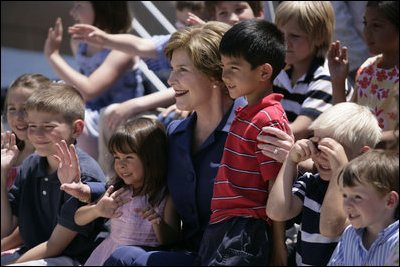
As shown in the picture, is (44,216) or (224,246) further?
(44,216)

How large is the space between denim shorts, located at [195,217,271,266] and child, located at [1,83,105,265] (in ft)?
2.82

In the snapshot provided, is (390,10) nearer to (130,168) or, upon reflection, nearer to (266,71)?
(266,71)

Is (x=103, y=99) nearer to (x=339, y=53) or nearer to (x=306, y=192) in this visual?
(x=339, y=53)

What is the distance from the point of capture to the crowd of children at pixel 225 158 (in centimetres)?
264

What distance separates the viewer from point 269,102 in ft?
9.53

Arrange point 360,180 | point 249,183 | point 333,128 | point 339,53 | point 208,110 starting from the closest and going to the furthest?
point 360,180 < point 333,128 < point 249,183 < point 208,110 < point 339,53

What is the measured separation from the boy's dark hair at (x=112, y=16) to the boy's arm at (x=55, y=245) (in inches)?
70.3

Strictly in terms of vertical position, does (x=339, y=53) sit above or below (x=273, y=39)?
below

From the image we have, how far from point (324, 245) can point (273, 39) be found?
0.83 m

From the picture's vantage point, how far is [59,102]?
362 cm

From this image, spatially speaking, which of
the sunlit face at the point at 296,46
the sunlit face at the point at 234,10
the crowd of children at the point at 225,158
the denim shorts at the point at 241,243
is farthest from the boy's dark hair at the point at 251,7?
the denim shorts at the point at 241,243

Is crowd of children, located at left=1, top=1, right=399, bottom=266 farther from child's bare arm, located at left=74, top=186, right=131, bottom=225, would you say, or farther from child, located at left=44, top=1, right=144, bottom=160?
child, located at left=44, top=1, right=144, bottom=160

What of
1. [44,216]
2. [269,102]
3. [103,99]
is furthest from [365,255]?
[103,99]

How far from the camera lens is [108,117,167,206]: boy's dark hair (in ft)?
10.9
